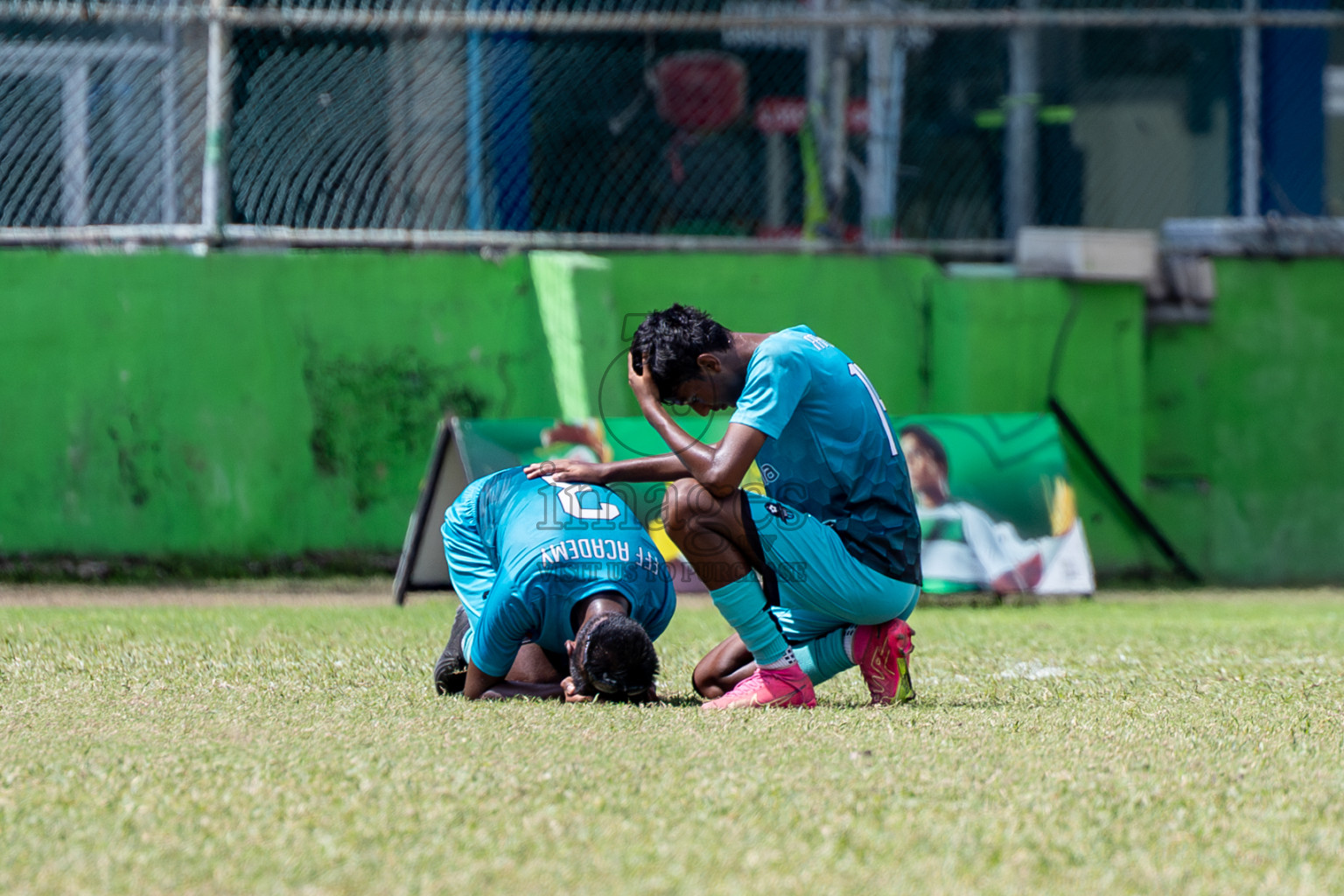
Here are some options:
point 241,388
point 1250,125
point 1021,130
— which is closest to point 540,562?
point 241,388

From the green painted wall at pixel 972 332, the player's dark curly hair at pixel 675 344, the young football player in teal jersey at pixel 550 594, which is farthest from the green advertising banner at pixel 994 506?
the player's dark curly hair at pixel 675 344

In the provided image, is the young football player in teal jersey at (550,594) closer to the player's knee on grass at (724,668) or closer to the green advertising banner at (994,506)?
the player's knee on grass at (724,668)

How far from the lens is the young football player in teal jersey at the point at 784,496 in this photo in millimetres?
3994

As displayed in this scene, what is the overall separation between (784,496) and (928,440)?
3936mm

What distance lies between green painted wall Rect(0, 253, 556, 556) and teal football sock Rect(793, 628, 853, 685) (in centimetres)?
430

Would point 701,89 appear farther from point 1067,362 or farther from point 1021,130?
point 1067,362

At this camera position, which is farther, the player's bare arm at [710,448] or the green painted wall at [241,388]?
the green painted wall at [241,388]

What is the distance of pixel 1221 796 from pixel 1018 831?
1.84 ft

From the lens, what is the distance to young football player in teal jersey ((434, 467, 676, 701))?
12.8 feet

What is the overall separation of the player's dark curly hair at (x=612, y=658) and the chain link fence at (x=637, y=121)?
5002 millimetres

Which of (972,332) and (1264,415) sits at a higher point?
(972,332)

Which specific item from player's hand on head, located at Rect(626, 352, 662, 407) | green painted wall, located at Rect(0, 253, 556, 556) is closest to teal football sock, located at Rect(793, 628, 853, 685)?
player's hand on head, located at Rect(626, 352, 662, 407)

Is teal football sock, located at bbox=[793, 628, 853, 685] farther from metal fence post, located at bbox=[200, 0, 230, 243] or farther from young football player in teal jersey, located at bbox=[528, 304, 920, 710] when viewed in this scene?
metal fence post, located at bbox=[200, 0, 230, 243]

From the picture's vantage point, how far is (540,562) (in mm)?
3971
